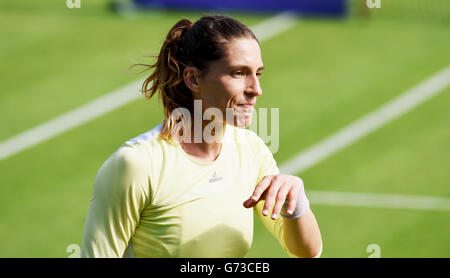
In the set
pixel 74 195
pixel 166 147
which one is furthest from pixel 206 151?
pixel 74 195

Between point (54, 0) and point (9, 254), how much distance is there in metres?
8.34

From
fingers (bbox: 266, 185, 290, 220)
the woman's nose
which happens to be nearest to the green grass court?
the woman's nose

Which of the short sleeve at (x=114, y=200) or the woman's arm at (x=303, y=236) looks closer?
the short sleeve at (x=114, y=200)

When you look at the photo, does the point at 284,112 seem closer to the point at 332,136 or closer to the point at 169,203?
the point at 332,136

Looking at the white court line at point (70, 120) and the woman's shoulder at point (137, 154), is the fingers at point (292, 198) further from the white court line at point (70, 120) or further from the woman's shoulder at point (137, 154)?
the white court line at point (70, 120)

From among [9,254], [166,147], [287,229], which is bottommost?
[287,229]

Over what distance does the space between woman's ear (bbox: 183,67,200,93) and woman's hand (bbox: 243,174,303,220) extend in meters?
0.70

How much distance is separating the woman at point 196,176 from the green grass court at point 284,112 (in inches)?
190

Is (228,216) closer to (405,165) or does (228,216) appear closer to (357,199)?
(357,199)

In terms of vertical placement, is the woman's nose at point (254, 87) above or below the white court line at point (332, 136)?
below

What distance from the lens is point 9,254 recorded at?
337 inches

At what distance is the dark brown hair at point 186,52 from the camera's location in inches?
147

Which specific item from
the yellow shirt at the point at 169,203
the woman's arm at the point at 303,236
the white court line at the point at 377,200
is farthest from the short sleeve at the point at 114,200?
the white court line at the point at 377,200

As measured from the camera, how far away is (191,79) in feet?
12.6
